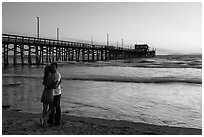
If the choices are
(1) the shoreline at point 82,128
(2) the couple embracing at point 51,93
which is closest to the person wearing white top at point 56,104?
(2) the couple embracing at point 51,93

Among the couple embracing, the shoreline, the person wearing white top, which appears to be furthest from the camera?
the person wearing white top

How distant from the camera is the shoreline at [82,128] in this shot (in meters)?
4.47

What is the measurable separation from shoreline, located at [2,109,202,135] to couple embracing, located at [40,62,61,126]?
0.21 meters

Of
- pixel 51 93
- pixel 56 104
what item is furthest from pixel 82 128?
pixel 51 93

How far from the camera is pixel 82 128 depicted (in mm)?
4770

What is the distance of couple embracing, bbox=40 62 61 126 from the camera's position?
478 cm

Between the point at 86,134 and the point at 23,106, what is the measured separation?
3.62 meters

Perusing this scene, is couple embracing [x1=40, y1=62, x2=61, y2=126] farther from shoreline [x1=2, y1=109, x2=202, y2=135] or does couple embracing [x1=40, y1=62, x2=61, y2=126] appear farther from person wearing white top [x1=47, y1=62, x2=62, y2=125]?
shoreline [x1=2, y1=109, x2=202, y2=135]

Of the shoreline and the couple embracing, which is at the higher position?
the couple embracing

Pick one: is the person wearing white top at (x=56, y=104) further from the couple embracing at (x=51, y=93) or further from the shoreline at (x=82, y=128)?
the shoreline at (x=82, y=128)

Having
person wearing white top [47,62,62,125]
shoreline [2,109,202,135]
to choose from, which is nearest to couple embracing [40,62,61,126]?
person wearing white top [47,62,62,125]

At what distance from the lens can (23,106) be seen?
729 cm

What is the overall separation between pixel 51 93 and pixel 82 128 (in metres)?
0.96

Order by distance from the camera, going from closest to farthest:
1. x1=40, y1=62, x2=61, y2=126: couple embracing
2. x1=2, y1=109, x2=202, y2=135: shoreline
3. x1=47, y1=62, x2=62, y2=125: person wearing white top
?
1. x1=2, y1=109, x2=202, y2=135: shoreline
2. x1=40, y1=62, x2=61, y2=126: couple embracing
3. x1=47, y1=62, x2=62, y2=125: person wearing white top
